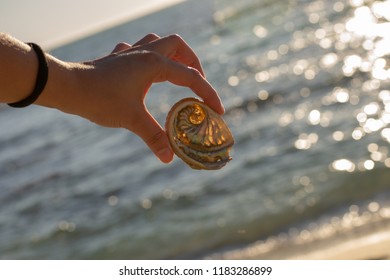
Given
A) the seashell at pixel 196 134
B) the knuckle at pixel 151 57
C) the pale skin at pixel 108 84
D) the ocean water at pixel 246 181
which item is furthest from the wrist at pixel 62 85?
the ocean water at pixel 246 181

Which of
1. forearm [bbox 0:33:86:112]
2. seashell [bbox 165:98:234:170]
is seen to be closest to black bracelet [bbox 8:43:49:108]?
forearm [bbox 0:33:86:112]

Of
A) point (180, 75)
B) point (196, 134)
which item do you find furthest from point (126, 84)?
point (196, 134)

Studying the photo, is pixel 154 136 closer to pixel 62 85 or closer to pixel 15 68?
pixel 62 85

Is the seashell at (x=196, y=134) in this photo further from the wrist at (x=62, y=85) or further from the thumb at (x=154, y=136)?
the wrist at (x=62, y=85)

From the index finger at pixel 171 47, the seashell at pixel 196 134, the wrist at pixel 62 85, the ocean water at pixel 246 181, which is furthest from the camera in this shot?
the ocean water at pixel 246 181

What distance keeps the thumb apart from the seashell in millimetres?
131

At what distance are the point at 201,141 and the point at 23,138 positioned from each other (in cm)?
2483

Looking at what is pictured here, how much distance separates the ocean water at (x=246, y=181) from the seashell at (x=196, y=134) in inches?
193

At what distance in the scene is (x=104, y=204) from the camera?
1177 cm

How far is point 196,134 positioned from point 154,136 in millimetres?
281

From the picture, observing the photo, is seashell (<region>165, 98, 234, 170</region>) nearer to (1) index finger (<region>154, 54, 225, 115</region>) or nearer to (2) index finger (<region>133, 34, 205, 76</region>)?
(2) index finger (<region>133, 34, 205, 76</region>)

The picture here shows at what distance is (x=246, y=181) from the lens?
10289 mm

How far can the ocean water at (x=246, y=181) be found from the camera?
27.6 ft
